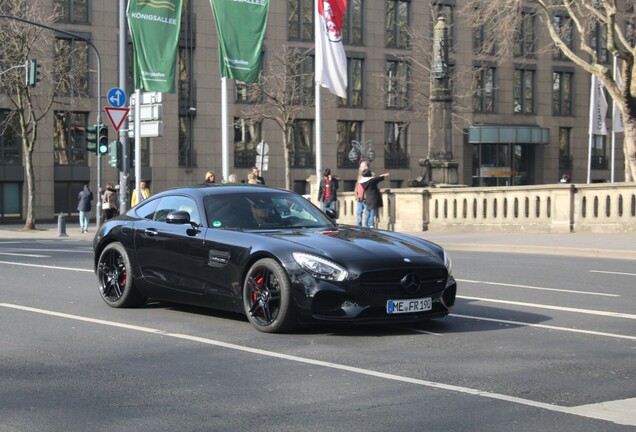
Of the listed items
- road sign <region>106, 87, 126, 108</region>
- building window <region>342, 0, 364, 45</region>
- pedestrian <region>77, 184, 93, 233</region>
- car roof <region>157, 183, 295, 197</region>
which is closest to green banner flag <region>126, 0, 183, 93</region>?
road sign <region>106, 87, 126, 108</region>

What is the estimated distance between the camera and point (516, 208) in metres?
32.8

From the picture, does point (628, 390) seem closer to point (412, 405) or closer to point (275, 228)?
point (412, 405)

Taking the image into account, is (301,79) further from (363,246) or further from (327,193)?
(363,246)

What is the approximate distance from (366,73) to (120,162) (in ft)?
116

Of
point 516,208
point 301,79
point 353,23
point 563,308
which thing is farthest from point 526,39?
point 563,308

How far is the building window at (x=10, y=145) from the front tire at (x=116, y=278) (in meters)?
45.5

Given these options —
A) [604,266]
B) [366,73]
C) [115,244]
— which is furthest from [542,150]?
[115,244]

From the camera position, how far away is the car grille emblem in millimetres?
10125

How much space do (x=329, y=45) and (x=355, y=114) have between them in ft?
109

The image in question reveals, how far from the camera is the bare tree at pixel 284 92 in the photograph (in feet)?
188

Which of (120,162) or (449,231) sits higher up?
(120,162)

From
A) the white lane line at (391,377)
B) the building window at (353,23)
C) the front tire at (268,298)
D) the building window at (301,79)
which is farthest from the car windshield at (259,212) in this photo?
the building window at (353,23)

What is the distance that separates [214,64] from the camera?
2400 inches

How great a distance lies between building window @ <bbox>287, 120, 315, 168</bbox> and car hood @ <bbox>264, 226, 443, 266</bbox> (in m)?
52.7
